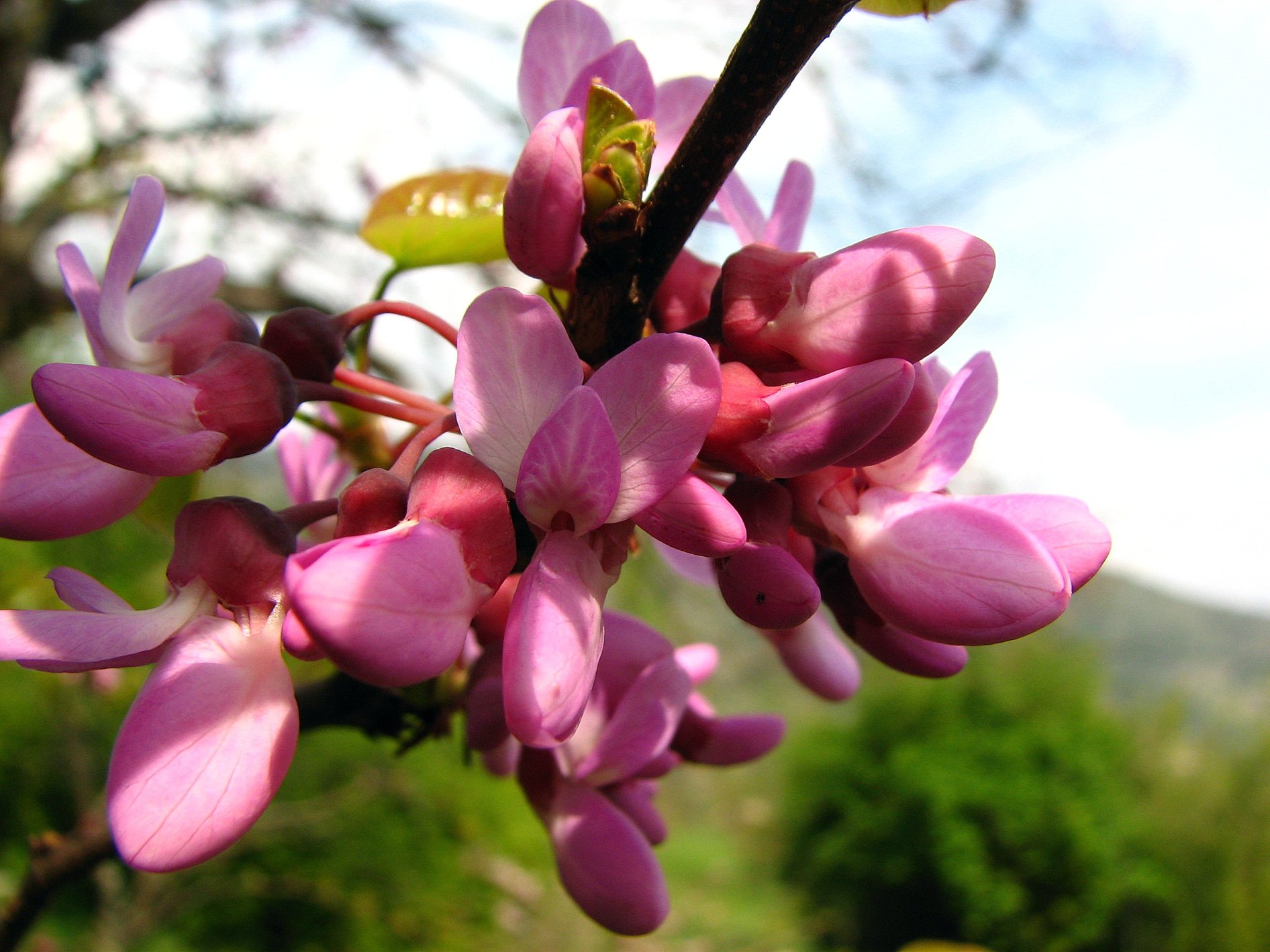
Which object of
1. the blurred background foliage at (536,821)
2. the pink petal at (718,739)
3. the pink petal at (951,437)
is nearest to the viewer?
the pink petal at (951,437)

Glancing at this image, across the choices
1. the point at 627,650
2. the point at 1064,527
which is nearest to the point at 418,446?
the point at 627,650

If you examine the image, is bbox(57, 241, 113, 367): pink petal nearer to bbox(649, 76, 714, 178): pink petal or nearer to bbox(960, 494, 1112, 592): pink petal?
bbox(649, 76, 714, 178): pink petal

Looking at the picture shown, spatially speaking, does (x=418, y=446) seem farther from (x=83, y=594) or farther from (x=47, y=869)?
(x=47, y=869)

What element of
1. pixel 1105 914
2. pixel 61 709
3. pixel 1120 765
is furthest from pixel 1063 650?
pixel 61 709

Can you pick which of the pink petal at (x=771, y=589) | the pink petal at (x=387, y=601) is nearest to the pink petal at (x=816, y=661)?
the pink petal at (x=771, y=589)

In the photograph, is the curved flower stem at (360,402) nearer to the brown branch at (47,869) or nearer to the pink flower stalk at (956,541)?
the pink flower stalk at (956,541)
